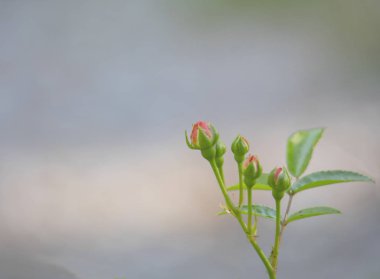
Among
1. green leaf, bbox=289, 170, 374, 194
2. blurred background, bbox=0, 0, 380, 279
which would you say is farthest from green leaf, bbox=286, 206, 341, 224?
blurred background, bbox=0, 0, 380, 279

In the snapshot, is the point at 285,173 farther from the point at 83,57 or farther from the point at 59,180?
the point at 83,57

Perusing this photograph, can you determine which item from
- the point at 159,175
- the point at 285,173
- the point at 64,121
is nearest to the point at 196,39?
the point at 64,121

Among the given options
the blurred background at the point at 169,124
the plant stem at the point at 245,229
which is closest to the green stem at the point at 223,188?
the plant stem at the point at 245,229

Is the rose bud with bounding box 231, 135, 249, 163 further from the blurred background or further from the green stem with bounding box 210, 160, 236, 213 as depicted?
the blurred background

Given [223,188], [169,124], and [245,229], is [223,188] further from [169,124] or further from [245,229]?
[169,124]

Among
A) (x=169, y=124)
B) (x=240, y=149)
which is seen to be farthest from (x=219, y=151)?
→ (x=169, y=124)

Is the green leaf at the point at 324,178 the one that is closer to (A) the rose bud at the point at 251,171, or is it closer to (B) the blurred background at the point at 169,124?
(A) the rose bud at the point at 251,171

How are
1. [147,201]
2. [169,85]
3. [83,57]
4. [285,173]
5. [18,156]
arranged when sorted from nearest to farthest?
[285,173] < [147,201] < [18,156] < [169,85] < [83,57]
